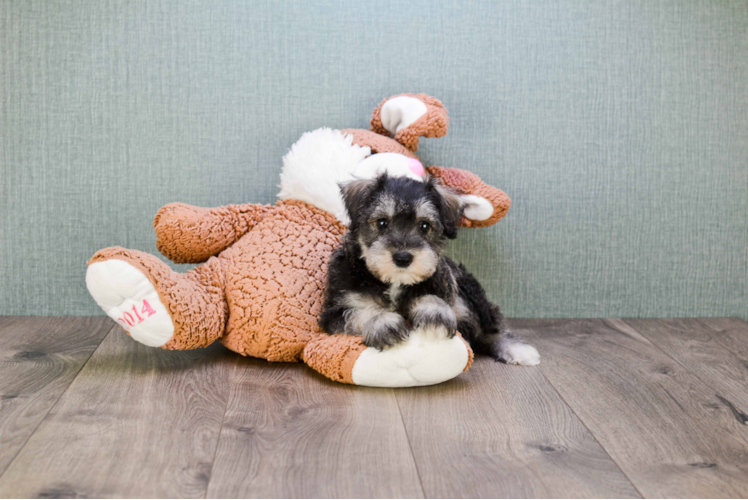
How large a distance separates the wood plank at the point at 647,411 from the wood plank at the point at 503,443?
68 mm

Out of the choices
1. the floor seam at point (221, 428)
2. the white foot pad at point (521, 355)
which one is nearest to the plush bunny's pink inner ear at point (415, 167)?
the white foot pad at point (521, 355)

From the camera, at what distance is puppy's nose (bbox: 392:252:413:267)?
5.99 ft

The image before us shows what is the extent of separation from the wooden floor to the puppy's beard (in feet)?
1.22

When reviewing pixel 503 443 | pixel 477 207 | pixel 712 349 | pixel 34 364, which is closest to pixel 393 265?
pixel 503 443

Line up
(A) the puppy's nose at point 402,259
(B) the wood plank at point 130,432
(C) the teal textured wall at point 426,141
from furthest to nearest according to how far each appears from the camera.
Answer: (C) the teal textured wall at point 426,141 < (A) the puppy's nose at point 402,259 < (B) the wood plank at point 130,432

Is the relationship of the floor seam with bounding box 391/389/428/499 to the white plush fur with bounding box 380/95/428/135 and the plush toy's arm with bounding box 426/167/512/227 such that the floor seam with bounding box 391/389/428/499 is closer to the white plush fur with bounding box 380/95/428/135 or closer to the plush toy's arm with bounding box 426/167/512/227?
the plush toy's arm with bounding box 426/167/512/227

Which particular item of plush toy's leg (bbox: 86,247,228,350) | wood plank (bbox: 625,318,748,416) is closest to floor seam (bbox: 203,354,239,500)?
plush toy's leg (bbox: 86,247,228,350)

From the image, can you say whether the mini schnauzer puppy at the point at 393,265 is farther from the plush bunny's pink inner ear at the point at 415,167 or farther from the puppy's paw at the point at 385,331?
the plush bunny's pink inner ear at the point at 415,167

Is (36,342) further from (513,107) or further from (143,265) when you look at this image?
(513,107)

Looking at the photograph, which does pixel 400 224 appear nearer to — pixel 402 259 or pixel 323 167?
pixel 402 259

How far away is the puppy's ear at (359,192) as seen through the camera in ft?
6.54

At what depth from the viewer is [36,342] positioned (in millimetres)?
2428

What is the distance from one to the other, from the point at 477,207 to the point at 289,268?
74 cm

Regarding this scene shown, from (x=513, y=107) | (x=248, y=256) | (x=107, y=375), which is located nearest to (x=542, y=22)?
(x=513, y=107)
